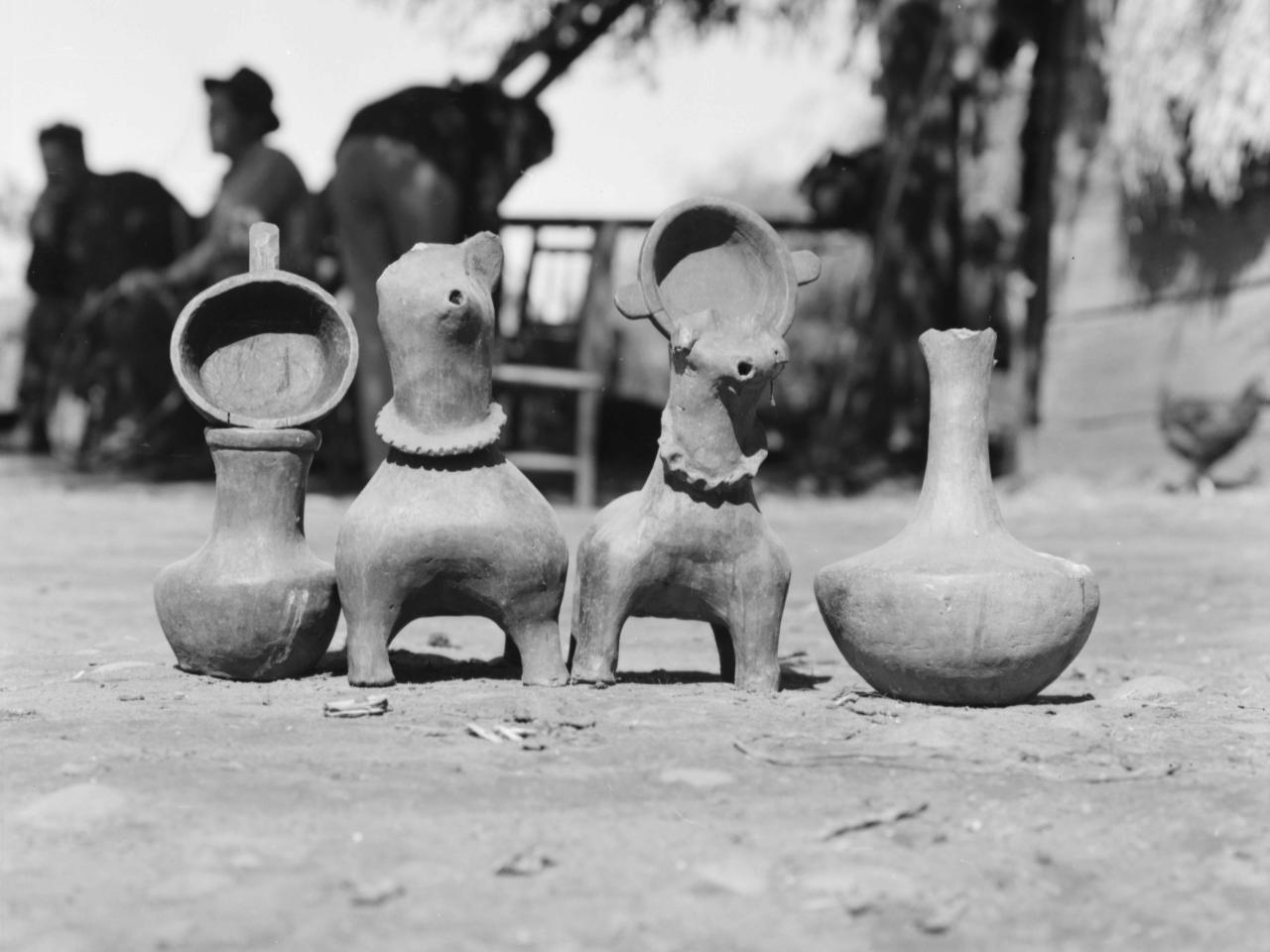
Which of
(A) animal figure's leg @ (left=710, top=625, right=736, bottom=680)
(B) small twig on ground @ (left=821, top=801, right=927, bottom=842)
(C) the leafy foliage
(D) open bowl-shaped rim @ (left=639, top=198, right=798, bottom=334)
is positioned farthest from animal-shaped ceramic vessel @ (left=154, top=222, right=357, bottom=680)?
(C) the leafy foliage

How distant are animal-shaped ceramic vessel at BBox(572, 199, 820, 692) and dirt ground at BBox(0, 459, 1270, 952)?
18cm

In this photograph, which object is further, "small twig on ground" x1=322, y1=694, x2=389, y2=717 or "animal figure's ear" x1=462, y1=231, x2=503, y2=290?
"animal figure's ear" x1=462, y1=231, x2=503, y2=290

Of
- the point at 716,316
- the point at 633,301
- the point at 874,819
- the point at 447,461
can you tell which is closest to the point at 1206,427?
the point at 716,316

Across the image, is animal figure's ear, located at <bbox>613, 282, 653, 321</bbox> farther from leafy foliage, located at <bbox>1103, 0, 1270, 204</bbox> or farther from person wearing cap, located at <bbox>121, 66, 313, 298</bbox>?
person wearing cap, located at <bbox>121, 66, 313, 298</bbox>

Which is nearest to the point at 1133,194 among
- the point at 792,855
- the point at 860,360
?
the point at 860,360

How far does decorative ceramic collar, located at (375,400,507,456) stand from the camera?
12.1 ft

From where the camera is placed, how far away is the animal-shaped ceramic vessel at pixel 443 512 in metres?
3.65

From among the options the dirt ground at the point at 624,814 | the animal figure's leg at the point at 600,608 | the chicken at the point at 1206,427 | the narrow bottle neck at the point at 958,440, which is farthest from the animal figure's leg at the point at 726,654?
the chicken at the point at 1206,427

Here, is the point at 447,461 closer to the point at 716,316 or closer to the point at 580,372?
the point at 716,316

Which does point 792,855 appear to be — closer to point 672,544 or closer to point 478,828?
point 478,828

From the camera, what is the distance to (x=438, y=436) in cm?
370

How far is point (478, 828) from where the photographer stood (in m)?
2.64

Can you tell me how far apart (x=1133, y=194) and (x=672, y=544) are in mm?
6015

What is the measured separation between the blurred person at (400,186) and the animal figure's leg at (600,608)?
205 inches
